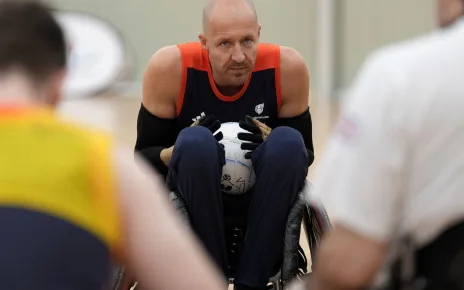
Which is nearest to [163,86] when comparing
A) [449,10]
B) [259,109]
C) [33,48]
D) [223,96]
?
[223,96]

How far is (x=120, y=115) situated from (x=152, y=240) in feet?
22.0

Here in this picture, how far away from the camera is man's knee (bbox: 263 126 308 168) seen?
2717 millimetres

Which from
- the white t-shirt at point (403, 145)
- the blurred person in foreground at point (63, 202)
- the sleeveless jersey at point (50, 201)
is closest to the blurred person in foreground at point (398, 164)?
the white t-shirt at point (403, 145)

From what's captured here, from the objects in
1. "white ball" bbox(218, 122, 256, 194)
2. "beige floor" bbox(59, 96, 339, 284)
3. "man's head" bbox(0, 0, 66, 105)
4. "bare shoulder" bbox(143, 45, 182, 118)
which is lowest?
"beige floor" bbox(59, 96, 339, 284)

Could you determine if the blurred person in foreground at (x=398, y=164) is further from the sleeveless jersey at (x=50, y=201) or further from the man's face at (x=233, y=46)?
the man's face at (x=233, y=46)

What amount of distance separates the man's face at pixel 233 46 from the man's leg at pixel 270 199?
0.97 feet

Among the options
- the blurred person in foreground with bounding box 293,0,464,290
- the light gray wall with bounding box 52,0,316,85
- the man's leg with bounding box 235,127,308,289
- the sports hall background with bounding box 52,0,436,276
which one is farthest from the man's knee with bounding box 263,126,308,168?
the light gray wall with bounding box 52,0,316,85

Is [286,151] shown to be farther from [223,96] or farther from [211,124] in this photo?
[223,96]

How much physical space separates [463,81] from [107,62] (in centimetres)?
747

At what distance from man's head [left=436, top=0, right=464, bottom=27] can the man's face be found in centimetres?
131

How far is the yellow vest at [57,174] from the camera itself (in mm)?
1321

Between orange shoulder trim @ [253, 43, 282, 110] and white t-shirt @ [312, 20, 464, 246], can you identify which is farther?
orange shoulder trim @ [253, 43, 282, 110]

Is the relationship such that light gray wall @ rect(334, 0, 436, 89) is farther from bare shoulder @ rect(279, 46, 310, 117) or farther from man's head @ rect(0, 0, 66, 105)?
man's head @ rect(0, 0, 66, 105)

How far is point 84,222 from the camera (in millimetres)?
1336
